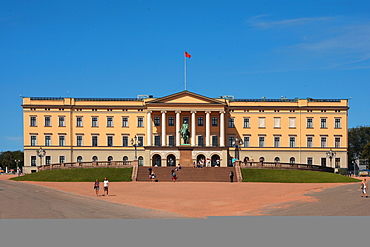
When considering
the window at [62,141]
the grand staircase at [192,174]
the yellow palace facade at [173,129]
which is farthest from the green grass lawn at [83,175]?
the yellow palace facade at [173,129]

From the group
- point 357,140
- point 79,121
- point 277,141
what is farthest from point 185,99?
point 357,140

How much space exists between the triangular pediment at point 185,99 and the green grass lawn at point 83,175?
24.3 meters

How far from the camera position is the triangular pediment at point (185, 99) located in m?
103

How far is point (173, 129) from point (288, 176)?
1283 inches

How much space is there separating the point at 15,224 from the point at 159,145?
7427 cm

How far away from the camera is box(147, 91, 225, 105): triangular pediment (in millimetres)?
102750

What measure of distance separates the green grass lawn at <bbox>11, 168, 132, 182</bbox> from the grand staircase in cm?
226

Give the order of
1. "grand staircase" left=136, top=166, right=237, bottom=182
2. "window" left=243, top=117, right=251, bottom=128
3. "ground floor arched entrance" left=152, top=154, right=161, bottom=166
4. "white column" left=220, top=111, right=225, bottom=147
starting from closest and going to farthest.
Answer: "grand staircase" left=136, top=166, right=237, bottom=182 < "white column" left=220, top=111, right=225, bottom=147 < "ground floor arched entrance" left=152, top=154, right=161, bottom=166 < "window" left=243, top=117, right=251, bottom=128

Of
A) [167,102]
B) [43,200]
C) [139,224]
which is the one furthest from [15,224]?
[167,102]

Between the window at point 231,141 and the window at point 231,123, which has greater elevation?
the window at point 231,123

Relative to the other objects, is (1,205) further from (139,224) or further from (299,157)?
(299,157)

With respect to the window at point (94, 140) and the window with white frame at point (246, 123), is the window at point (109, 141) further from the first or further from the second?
the window with white frame at point (246, 123)

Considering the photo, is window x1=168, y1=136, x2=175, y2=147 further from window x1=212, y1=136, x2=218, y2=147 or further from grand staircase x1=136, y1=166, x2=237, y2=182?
grand staircase x1=136, y1=166, x2=237, y2=182

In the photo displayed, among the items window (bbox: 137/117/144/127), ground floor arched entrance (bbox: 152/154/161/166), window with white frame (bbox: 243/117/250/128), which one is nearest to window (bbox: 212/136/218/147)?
window with white frame (bbox: 243/117/250/128)
